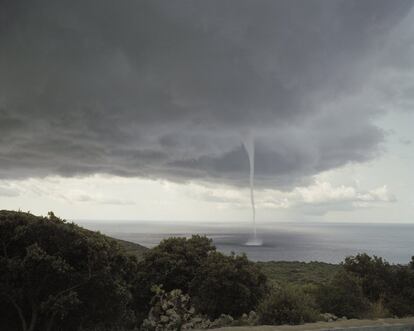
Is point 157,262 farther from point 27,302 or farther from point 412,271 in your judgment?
point 412,271

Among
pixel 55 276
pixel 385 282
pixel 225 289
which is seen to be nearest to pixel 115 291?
pixel 55 276

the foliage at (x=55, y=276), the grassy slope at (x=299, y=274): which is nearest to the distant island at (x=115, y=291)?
the foliage at (x=55, y=276)

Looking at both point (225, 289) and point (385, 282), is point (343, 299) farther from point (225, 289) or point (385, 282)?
point (225, 289)

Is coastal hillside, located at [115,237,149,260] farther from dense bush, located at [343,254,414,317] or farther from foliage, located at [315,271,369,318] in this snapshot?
dense bush, located at [343,254,414,317]

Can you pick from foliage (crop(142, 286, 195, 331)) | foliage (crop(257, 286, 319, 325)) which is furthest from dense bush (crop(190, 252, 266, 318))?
foliage (crop(257, 286, 319, 325))

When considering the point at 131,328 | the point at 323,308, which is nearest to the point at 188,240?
the point at 131,328

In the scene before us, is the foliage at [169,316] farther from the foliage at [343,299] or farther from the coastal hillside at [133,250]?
the foliage at [343,299]
